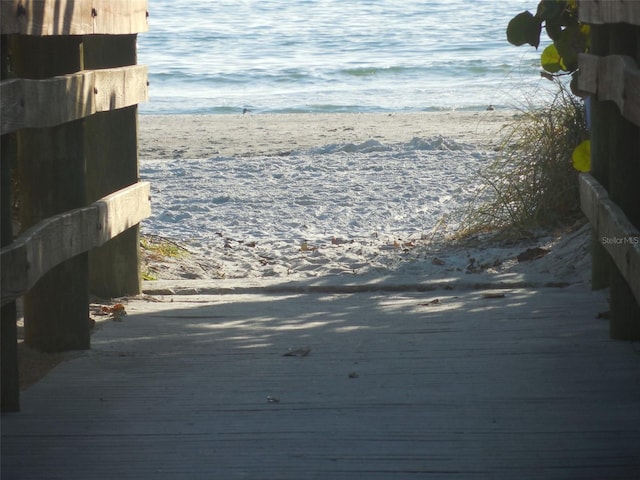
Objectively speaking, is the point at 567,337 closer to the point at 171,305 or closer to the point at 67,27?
the point at 171,305

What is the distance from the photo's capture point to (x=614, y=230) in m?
3.79

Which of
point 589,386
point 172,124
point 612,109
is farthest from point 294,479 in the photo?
point 172,124

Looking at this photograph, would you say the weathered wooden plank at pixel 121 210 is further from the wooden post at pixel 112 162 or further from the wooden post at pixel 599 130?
the wooden post at pixel 599 130

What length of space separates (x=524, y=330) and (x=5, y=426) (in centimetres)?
251

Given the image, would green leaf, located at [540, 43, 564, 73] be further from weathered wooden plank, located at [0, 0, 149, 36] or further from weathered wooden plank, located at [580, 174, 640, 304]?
weathered wooden plank, located at [0, 0, 149, 36]

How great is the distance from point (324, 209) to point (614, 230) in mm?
6055

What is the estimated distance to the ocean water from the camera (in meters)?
24.1

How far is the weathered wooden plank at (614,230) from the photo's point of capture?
10.9 feet

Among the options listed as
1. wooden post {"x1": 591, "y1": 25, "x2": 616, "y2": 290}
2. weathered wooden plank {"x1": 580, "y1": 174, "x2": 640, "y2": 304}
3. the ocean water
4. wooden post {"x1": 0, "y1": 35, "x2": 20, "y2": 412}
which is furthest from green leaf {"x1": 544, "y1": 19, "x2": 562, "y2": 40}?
the ocean water

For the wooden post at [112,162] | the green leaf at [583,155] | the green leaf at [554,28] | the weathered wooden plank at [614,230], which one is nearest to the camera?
the weathered wooden plank at [614,230]

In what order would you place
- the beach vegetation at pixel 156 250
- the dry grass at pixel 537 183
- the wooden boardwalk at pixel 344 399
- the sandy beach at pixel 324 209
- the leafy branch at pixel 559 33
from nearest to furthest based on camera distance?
1. the wooden boardwalk at pixel 344 399
2. the leafy branch at pixel 559 33
3. the beach vegetation at pixel 156 250
4. the sandy beach at pixel 324 209
5. the dry grass at pixel 537 183

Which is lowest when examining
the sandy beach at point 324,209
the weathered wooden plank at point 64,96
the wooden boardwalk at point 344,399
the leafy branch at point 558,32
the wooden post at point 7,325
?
the sandy beach at point 324,209

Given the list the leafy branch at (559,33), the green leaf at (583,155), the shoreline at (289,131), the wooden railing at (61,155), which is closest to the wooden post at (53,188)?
the wooden railing at (61,155)

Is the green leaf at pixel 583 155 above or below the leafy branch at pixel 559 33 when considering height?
below
